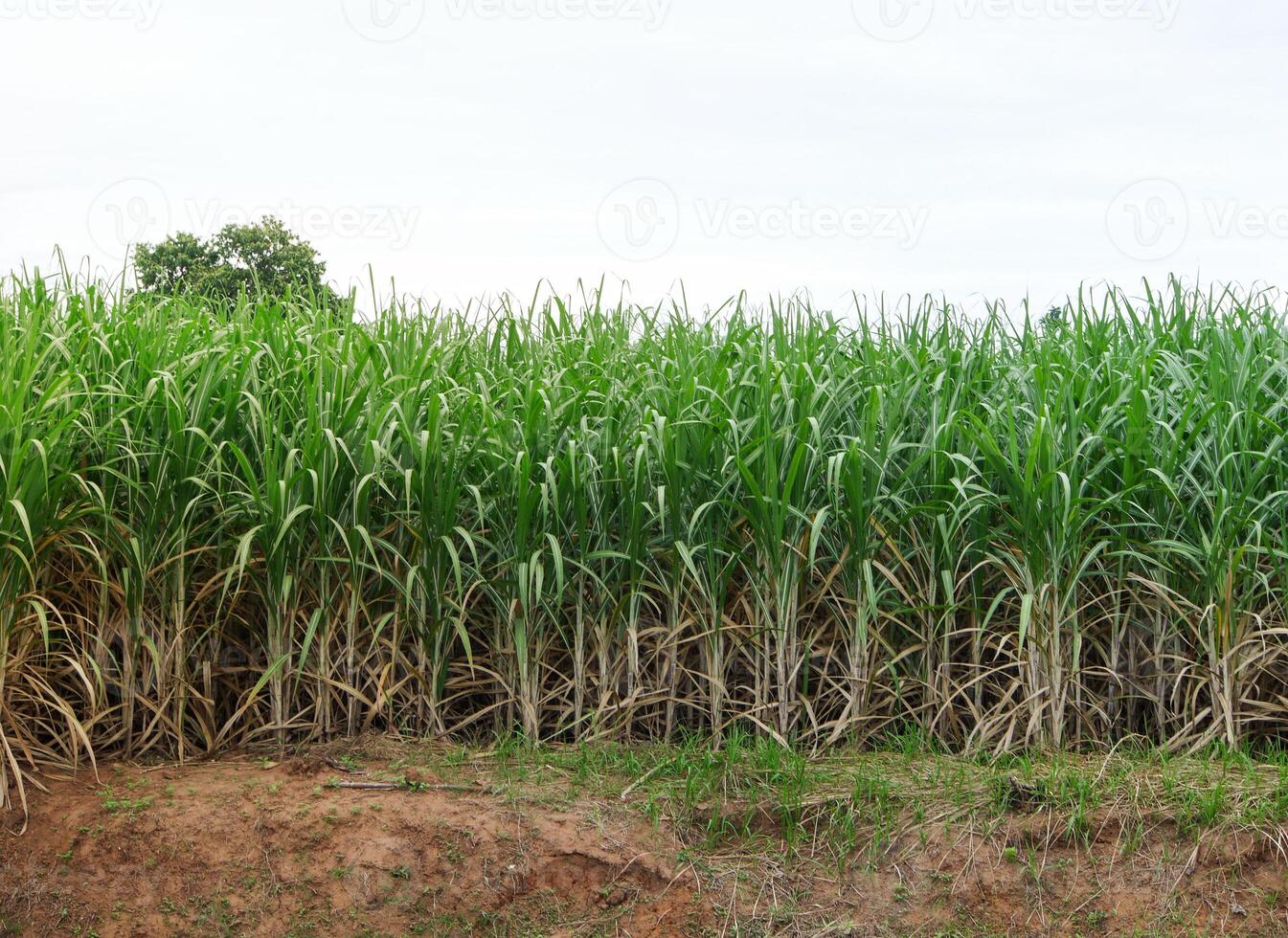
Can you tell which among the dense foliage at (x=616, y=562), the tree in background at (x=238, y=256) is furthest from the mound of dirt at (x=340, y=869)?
the tree in background at (x=238, y=256)

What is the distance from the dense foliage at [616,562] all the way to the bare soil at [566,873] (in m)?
0.45

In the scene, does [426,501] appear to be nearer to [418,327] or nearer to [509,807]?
[509,807]

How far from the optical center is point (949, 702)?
4.13m

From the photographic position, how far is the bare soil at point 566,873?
3410 mm

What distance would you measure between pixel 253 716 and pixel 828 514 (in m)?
2.36

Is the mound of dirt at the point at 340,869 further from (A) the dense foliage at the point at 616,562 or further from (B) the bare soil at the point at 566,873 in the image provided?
(A) the dense foliage at the point at 616,562

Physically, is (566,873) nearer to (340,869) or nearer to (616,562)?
(340,869)

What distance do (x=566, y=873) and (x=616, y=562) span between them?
1.14 m

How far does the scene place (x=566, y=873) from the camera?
347 centimetres

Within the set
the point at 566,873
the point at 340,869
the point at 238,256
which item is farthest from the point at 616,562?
the point at 238,256

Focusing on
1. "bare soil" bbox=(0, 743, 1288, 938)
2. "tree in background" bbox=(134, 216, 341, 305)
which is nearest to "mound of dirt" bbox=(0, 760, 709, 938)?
"bare soil" bbox=(0, 743, 1288, 938)

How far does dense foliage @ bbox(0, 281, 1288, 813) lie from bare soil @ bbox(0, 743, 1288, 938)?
45cm

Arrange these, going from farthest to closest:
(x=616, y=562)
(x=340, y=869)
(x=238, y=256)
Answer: (x=238, y=256), (x=616, y=562), (x=340, y=869)

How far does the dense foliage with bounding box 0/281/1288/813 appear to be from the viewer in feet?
13.0
